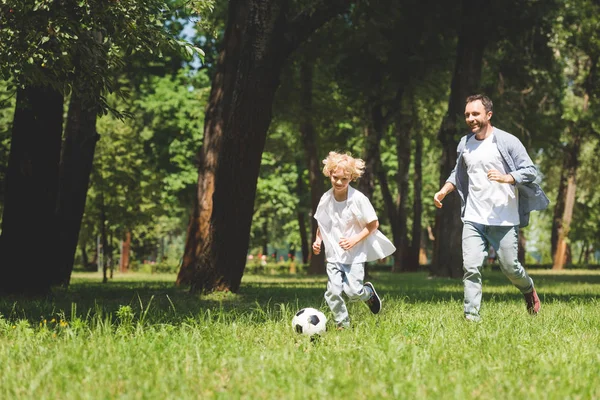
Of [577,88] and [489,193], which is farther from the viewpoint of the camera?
[577,88]

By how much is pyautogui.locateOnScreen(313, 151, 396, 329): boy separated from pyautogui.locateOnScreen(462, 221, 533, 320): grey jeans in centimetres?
94

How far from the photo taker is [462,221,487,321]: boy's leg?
7.72 meters

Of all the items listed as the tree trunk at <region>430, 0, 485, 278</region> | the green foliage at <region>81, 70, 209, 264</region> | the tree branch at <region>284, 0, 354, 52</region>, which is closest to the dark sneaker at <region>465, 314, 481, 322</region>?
the tree branch at <region>284, 0, 354, 52</region>

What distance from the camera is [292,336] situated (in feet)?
20.7

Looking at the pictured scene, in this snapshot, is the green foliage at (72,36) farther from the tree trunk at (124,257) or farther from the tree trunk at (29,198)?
the tree trunk at (124,257)

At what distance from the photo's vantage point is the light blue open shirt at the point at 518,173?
24.7 feet

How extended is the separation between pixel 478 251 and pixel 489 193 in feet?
1.96

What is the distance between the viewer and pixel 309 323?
6.27 meters

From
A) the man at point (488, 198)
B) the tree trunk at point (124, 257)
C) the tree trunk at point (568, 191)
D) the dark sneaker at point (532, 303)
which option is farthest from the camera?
the tree trunk at point (124, 257)

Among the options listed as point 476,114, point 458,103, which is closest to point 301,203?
point 458,103

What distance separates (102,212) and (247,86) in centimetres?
1173

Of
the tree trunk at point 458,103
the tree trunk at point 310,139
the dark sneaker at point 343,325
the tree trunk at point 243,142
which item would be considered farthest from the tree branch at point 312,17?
the tree trunk at point 310,139

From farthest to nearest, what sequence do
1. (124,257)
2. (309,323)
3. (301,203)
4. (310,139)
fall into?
(124,257), (301,203), (310,139), (309,323)

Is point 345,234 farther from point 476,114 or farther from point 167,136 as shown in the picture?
point 167,136
